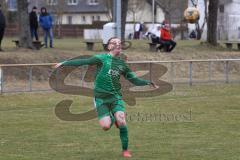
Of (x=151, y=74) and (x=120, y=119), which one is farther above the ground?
(x=120, y=119)

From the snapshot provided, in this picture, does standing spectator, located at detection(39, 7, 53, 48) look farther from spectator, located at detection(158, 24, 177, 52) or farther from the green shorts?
the green shorts

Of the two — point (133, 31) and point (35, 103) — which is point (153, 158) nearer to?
point (35, 103)

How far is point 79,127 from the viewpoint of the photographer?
15086mm

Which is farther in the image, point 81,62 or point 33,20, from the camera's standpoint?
point 33,20

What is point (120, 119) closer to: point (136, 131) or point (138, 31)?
point (136, 131)

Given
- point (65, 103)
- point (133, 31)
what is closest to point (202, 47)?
point (65, 103)

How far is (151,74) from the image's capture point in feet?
78.1

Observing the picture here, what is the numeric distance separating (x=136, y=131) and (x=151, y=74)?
9.52m

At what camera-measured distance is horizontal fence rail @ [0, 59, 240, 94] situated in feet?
74.3

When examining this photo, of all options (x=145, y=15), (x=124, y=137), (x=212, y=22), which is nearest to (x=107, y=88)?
(x=124, y=137)

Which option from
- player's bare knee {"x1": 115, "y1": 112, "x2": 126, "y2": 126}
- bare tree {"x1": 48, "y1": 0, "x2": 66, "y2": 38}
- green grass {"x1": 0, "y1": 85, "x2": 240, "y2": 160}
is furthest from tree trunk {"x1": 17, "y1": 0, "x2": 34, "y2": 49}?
bare tree {"x1": 48, "y1": 0, "x2": 66, "y2": 38}

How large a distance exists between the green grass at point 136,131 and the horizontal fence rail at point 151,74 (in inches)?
48.8

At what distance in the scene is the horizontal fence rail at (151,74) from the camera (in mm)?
22656

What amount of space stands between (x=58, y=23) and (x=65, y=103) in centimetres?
5943
